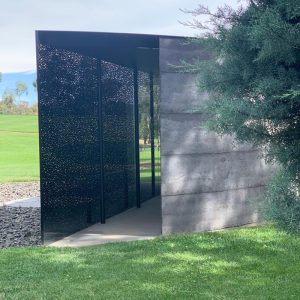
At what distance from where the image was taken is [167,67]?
285 inches

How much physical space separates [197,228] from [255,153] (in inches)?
60.6

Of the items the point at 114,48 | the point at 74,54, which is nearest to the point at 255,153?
the point at 114,48

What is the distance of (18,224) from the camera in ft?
29.1

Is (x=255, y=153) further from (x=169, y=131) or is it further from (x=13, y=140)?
(x=13, y=140)

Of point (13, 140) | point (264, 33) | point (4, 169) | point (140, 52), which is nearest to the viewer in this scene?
point (264, 33)

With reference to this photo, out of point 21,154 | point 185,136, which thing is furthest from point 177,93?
point 21,154

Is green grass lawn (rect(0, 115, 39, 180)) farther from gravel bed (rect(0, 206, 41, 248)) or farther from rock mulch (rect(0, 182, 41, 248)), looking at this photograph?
gravel bed (rect(0, 206, 41, 248))

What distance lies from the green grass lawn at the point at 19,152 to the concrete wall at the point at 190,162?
12.8m

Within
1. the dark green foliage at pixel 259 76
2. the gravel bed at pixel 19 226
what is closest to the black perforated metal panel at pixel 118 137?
the gravel bed at pixel 19 226

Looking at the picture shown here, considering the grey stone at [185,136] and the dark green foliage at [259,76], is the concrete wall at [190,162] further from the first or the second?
the dark green foliage at [259,76]

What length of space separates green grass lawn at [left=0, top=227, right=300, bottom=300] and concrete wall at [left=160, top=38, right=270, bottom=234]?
61 centimetres

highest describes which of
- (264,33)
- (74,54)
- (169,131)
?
(74,54)

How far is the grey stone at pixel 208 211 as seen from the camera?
730 centimetres

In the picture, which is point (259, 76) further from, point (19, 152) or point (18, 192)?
point (19, 152)
